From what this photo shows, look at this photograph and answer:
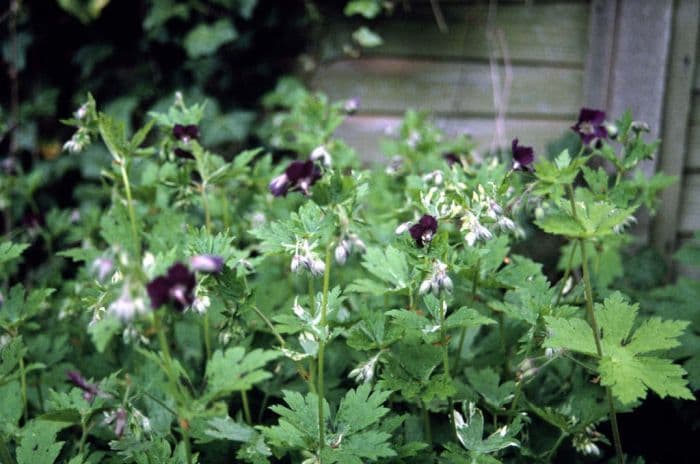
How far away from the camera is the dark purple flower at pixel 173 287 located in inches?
42.5

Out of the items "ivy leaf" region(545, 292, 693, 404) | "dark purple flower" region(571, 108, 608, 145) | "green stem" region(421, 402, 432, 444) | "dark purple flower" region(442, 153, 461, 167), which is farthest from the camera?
"dark purple flower" region(442, 153, 461, 167)

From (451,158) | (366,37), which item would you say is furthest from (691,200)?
(366,37)

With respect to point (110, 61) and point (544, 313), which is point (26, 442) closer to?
point (544, 313)

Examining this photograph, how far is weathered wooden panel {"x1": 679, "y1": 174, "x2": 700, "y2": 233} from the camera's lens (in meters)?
3.41

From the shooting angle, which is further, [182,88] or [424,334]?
[182,88]

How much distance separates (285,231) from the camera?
1.51m

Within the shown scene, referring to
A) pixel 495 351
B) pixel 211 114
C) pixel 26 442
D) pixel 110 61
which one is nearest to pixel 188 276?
pixel 26 442

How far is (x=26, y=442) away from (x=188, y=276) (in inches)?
31.9

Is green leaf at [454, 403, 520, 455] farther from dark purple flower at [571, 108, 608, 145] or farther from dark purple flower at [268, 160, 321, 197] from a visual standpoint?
dark purple flower at [571, 108, 608, 145]

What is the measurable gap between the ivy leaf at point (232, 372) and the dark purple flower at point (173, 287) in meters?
0.17

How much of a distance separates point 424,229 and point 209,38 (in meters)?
2.62

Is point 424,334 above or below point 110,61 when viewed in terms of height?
below

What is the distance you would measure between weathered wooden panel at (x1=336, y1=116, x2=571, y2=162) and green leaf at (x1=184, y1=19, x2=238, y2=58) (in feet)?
2.80

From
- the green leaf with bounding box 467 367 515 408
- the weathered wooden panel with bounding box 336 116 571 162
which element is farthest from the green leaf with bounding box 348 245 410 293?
the weathered wooden panel with bounding box 336 116 571 162
